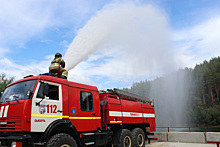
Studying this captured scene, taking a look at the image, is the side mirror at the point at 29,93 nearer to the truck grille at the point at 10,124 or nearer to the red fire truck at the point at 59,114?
the red fire truck at the point at 59,114

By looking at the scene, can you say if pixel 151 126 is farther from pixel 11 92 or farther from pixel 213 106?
pixel 213 106

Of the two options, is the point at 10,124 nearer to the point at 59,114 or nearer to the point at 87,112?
the point at 59,114

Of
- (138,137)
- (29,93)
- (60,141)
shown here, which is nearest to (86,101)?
(60,141)

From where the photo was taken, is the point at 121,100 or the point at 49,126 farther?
the point at 121,100

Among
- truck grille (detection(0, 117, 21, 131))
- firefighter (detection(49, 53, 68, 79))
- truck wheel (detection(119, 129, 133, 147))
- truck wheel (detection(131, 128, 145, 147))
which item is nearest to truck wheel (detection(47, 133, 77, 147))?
truck grille (detection(0, 117, 21, 131))

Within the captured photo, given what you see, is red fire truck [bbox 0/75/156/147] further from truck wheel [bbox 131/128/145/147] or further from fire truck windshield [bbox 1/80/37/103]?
truck wheel [bbox 131/128/145/147]

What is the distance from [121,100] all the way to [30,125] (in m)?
5.01

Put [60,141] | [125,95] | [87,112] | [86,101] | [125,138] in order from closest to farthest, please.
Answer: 1. [60,141]
2. [87,112]
3. [86,101]
4. [125,138]
5. [125,95]

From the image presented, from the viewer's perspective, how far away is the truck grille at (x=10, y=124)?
17.2 feet

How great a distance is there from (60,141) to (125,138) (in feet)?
14.2

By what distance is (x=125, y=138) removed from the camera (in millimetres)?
9086

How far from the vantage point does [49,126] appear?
5641 mm

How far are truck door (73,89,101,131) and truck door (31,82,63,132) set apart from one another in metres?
1.00

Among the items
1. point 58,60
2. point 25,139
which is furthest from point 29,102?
point 58,60
